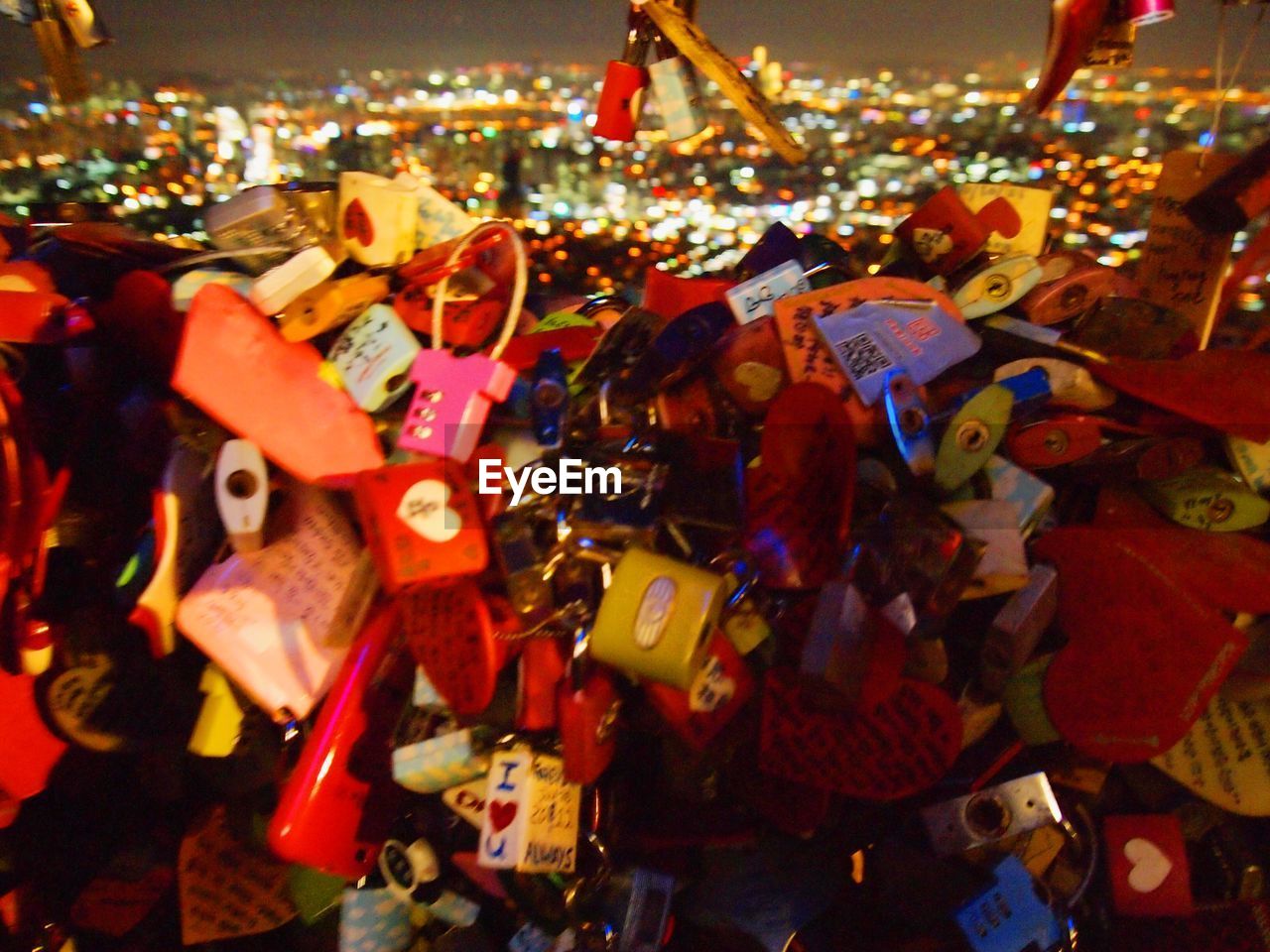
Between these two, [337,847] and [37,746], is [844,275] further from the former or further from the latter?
[37,746]

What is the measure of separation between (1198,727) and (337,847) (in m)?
0.58

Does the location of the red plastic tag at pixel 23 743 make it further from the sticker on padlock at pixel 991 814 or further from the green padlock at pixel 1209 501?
the green padlock at pixel 1209 501

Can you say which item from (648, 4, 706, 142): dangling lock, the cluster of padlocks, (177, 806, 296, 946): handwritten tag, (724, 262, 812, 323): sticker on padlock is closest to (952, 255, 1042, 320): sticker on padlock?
the cluster of padlocks

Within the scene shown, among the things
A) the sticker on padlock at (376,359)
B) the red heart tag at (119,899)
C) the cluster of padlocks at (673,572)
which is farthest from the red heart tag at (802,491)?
the red heart tag at (119,899)

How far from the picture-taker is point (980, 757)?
0.55 metres

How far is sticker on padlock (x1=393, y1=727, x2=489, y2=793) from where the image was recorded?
0.52 m

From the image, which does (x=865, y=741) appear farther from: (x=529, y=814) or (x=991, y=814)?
(x=529, y=814)

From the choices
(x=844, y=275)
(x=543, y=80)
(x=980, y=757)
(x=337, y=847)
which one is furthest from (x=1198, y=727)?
(x=543, y=80)

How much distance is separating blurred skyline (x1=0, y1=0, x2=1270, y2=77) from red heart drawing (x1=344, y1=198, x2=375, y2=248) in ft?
2.45

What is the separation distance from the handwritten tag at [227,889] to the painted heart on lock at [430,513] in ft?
1.20

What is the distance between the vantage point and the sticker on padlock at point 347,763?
0.54 meters

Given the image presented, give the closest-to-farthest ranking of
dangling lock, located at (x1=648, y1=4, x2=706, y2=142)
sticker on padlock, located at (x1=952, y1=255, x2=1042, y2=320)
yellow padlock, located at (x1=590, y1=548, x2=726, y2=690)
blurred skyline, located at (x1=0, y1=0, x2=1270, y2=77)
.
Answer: yellow padlock, located at (x1=590, y1=548, x2=726, y2=690) → sticker on padlock, located at (x1=952, y1=255, x2=1042, y2=320) → dangling lock, located at (x1=648, y1=4, x2=706, y2=142) → blurred skyline, located at (x1=0, y1=0, x2=1270, y2=77)

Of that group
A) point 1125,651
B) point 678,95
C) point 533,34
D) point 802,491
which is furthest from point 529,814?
point 533,34

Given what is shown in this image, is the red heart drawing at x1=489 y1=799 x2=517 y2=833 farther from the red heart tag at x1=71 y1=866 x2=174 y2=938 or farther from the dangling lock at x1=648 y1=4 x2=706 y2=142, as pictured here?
the dangling lock at x1=648 y1=4 x2=706 y2=142
